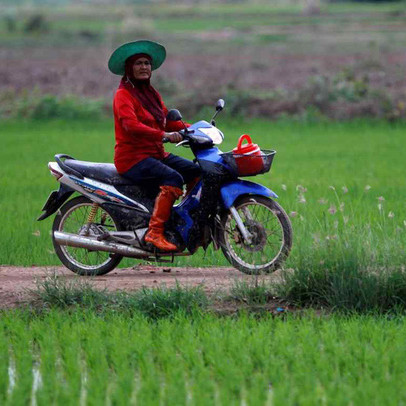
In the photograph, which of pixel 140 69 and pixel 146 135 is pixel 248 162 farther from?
pixel 140 69

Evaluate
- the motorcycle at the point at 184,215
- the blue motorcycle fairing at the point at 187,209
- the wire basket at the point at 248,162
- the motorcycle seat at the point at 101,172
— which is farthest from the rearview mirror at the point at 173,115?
the motorcycle seat at the point at 101,172

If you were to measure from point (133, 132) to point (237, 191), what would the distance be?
87 cm

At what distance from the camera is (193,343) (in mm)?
5629

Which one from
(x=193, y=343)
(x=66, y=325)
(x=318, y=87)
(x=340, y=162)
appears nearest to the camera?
(x=193, y=343)

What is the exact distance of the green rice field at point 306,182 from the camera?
264 inches

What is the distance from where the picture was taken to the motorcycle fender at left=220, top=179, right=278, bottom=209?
726 cm

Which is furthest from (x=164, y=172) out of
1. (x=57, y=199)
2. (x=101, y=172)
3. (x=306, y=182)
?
(x=306, y=182)

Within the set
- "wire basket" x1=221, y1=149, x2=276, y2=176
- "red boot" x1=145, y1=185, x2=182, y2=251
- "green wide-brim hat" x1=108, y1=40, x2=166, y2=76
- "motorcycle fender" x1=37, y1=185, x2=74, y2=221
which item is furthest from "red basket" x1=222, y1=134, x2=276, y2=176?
"motorcycle fender" x1=37, y1=185, x2=74, y2=221

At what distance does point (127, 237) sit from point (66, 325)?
1603 millimetres

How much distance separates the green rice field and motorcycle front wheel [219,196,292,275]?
0.50 feet

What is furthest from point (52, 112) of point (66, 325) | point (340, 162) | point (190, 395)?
point (190, 395)

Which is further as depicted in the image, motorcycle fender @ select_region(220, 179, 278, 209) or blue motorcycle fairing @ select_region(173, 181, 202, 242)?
blue motorcycle fairing @ select_region(173, 181, 202, 242)

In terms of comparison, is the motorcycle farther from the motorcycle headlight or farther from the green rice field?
the green rice field

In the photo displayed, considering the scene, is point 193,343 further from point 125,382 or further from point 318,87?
point 318,87
